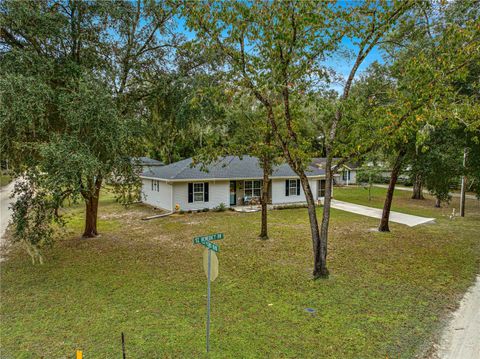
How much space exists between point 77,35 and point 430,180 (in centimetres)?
1202

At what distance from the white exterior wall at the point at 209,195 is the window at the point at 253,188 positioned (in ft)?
5.45

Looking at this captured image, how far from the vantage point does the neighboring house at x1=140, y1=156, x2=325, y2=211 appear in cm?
1775

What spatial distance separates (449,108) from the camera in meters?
Answer: 5.93

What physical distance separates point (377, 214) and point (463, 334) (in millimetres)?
13228

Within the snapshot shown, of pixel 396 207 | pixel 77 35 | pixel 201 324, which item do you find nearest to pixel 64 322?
pixel 201 324

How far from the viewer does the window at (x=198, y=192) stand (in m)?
18.2

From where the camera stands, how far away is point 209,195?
61.3 feet

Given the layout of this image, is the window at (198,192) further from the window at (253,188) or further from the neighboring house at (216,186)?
the window at (253,188)

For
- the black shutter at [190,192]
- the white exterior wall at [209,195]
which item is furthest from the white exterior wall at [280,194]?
the black shutter at [190,192]

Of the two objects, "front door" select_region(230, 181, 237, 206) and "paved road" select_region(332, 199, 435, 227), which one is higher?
"front door" select_region(230, 181, 237, 206)

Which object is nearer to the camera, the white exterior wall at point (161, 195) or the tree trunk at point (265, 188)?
the tree trunk at point (265, 188)

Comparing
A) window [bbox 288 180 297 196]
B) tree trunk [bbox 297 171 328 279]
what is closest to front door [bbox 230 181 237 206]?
window [bbox 288 180 297 196]

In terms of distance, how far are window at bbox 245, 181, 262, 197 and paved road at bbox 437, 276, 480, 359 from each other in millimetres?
14626

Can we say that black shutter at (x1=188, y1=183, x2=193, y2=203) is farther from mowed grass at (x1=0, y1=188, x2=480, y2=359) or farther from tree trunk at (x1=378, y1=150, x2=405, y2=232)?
tree trunk at (x1=378, y1=150, x2=405, y2=232)
